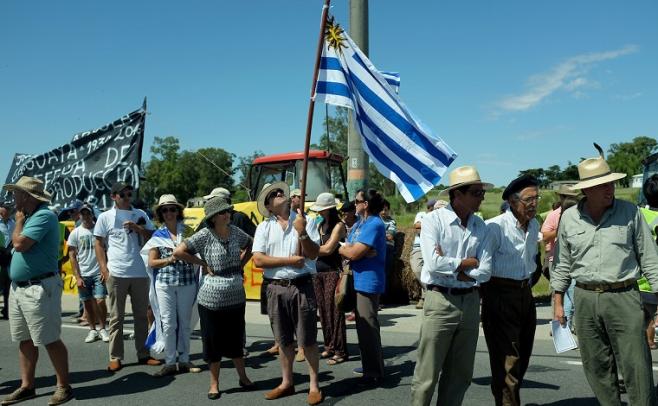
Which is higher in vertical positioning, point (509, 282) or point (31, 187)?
point (31, 187)

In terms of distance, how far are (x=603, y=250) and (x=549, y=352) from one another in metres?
3.20

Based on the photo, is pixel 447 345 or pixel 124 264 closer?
pixel 447 345

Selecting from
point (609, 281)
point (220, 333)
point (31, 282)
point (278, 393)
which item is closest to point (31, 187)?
point (31, 282)

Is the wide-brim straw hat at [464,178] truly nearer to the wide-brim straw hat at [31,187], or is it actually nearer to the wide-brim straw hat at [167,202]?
the wide-brim straw hat at [167,202]

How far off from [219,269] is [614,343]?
10.9 feet

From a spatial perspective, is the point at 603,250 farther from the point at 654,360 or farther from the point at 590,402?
the point at 654,360

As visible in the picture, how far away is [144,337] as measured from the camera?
6.74 meters

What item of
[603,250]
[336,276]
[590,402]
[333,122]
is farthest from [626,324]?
[333,122]

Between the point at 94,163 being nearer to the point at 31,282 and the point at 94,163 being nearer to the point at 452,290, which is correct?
the point at 31,282

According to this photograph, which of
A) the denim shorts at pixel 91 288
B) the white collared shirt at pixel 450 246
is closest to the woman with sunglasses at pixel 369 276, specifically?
the white collared shirt at pixel 450 246

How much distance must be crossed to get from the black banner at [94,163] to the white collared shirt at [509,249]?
8318 mm

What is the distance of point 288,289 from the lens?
16.8ft

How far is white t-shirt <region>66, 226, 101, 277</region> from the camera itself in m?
8.20

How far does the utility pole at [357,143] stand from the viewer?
8.68 m
